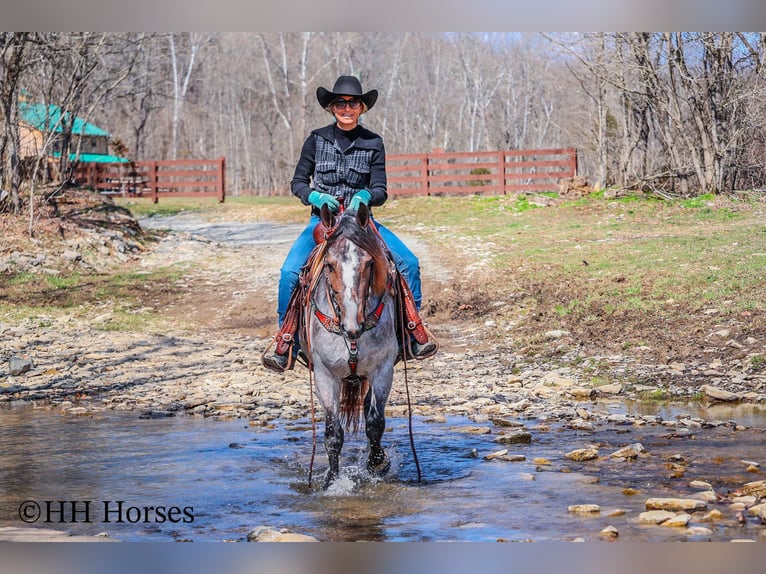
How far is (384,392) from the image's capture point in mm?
5156

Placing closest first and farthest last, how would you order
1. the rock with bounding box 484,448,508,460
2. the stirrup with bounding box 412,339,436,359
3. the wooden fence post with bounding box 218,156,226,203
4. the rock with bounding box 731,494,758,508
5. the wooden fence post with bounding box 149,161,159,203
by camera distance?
the rock with bounding box 731,494,758,508 → the stirrup with bounding box 412,339,436,359 → the rock with bounding box 484,448,508,460 → the wooden fence post with bounding box 218,156,226,203 → the wooden fence post with bounding box 149,161,159,203

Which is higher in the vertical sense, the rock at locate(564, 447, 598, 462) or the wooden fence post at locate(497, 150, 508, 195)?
the wooden fence post at locate(497, 150, 508, 195)

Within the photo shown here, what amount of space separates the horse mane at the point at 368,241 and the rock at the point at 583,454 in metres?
1.60

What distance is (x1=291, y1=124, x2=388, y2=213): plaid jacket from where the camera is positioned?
5.42m

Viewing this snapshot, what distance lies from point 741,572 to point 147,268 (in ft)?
30.8

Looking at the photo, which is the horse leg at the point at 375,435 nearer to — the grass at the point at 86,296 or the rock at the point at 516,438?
the rock at the point at 516,438

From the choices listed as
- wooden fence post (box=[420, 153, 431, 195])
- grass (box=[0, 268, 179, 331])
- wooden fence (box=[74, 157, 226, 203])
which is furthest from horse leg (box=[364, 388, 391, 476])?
wooden fence (box=[74, 157, 226, 203])

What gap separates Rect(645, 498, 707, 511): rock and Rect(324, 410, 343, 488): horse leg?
1.56m

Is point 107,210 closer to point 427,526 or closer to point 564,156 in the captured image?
point 564,156

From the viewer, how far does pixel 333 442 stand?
519 cm

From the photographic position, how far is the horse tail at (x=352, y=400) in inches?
208

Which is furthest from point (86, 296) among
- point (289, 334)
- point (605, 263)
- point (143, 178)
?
point (143, 178)

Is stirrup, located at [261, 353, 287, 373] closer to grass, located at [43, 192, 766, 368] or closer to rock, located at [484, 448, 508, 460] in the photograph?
rock, located at [484, 448, 508, 460]

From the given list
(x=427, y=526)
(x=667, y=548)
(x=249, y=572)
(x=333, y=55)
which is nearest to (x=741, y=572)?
(x=667, y=548)
